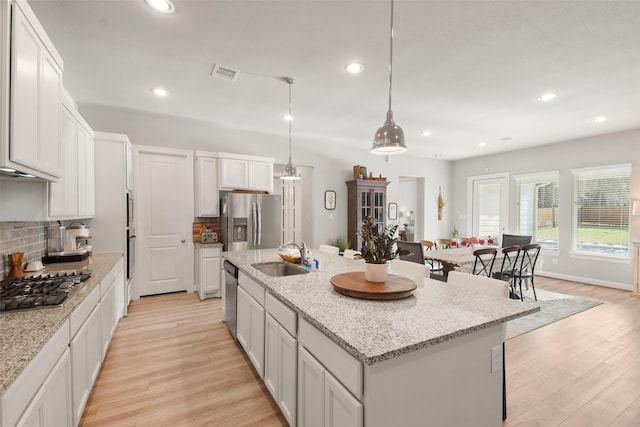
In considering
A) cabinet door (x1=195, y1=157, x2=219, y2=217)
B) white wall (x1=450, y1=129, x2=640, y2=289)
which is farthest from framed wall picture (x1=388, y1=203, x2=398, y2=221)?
cabinet door (x1=195, y1=157, x2=219, y2=217)

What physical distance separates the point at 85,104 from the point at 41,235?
228cm

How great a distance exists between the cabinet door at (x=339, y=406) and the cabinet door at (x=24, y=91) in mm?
1785

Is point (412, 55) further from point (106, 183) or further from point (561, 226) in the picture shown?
point (561, 226)

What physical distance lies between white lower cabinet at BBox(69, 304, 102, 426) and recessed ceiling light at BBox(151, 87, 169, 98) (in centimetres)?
259

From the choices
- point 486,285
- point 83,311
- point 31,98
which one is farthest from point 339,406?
point 31,98

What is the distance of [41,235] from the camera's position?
2.73m

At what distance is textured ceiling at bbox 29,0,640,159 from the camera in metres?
2.13

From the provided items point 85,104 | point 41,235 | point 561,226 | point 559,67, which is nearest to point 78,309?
point 41,235

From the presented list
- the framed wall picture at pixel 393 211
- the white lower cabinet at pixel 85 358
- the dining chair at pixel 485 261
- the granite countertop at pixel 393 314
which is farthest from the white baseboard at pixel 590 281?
the white lower cabinet at pixel 85 358

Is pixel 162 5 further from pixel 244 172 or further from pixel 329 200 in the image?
pixel 329 200

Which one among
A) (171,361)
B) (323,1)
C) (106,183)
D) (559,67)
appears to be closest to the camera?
(323,1)

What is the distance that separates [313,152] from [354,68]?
316 centimetres

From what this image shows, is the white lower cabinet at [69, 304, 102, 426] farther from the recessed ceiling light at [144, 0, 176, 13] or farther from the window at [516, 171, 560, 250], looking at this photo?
the window at [516, 171, 560, 250]

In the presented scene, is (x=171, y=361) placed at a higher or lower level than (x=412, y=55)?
lower
